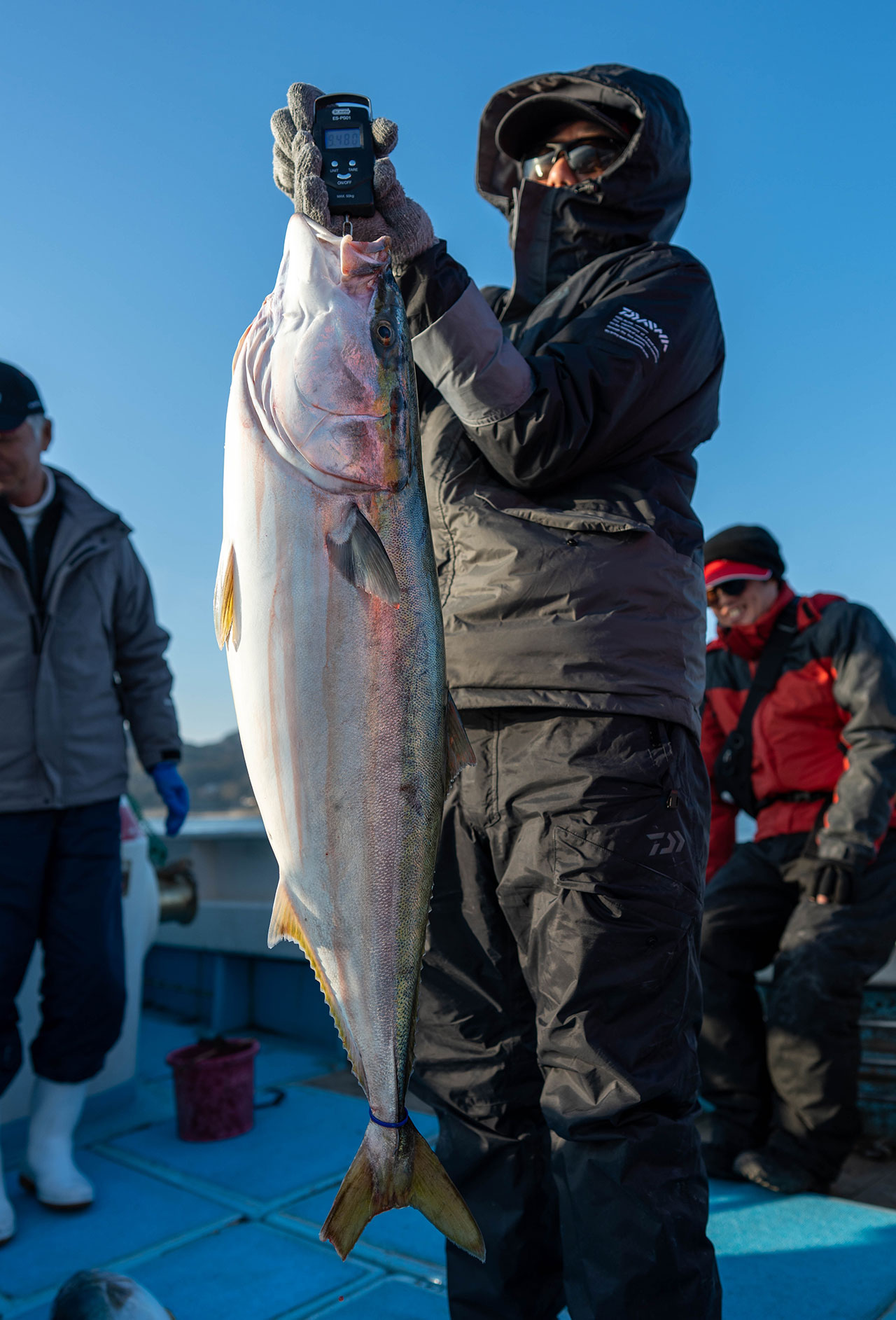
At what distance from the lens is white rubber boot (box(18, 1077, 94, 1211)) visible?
3385 millimetres

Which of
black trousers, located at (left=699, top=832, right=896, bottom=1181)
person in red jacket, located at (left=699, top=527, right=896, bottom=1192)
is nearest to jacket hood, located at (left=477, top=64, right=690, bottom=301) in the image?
person in red jacket, located at (left=699, top=527, right=896, bottom=1192)

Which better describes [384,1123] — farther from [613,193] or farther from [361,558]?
[613,193]

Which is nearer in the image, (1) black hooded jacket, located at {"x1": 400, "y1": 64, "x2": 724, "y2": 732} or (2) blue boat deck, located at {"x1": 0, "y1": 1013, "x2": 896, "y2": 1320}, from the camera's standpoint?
(1) black hooded jacket, located at {"x1": 400, "y1": 64, "x2": 724, "y2": 732}

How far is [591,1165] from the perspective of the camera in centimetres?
176

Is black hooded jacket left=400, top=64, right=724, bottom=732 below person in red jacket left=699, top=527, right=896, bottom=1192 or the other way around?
the other way around

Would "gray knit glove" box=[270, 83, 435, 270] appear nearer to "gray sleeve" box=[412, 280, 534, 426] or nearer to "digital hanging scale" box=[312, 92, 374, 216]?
"digital hanging scale" box=[312, 92, 374, 216]

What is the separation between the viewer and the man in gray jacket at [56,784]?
3424 millimetres

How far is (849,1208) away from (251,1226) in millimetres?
2076

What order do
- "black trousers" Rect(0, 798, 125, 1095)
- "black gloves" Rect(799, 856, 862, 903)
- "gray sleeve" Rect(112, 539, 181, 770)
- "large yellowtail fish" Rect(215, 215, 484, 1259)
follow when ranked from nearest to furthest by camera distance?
1. "large yellowtail fish" Rect(215, 215, 484, 1259)
2. "black trousers" Rect(0, 798, 125, 1095)
3. "black gloves" Rect(799, 856, 862, 903)
4. "gray sleeve" Rect(112, 539, 181, 770)

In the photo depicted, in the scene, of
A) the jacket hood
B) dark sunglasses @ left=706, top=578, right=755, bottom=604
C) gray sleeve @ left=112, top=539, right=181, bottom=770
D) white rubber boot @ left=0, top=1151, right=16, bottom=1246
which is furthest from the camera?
dark sunglasses @ left=706, top=578, right=755, bottom=604

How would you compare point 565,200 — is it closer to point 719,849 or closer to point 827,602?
point 827,602

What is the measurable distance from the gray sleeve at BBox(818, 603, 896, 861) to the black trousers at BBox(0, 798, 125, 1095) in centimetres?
288

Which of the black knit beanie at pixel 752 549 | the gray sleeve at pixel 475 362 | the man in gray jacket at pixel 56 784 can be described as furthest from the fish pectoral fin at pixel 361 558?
the black knit beanie at pixel 752 549

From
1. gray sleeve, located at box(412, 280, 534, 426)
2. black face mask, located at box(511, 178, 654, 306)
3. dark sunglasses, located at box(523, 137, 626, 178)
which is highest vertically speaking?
dark sunglasses, located at box(523, 137, 626, 178)
